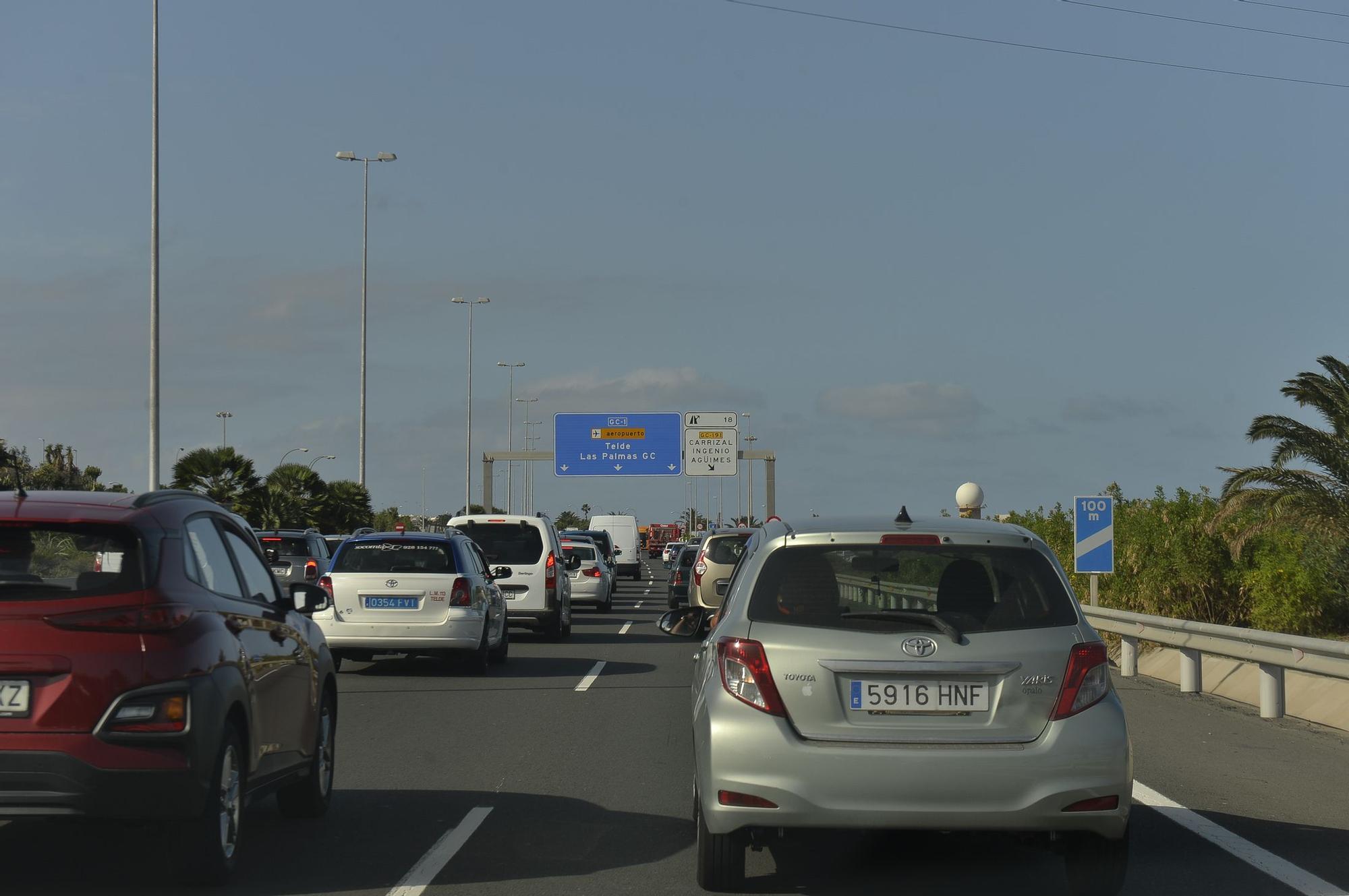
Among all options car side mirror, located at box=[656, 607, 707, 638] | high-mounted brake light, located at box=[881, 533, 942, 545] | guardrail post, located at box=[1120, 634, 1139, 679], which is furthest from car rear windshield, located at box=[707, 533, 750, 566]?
high-mounted brake light, located at box=[881, 533, 942, 545]

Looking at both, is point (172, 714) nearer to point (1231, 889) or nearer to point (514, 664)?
point (1231, 889)

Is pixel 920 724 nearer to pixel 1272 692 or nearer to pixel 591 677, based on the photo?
pixel 1272 692

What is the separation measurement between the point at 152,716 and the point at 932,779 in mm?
2993

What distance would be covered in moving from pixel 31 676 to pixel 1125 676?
1367cm

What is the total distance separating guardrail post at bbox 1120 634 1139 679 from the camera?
17.7 m

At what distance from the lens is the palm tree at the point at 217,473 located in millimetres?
42844

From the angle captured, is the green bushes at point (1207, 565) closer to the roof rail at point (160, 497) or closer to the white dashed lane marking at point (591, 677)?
the white dashed lane marking at point (591, 677)

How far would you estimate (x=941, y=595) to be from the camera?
6.59 m

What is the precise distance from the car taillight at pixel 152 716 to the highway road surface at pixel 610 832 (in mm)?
764

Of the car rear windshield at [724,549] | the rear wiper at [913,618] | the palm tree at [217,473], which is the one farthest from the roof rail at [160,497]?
the palm tree at [217,473]

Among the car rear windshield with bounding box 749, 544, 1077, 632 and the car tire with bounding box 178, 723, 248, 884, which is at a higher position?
the car rear windshield with bounding box 749, 544, 1077, 632

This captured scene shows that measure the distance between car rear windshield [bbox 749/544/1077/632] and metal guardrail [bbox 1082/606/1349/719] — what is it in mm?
5641

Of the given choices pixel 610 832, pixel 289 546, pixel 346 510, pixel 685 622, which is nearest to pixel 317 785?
pixel 610 832

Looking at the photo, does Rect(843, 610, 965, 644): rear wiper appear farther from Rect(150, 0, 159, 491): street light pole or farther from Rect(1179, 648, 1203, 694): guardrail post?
Rect(150, 0, 159, 491): street light pole
